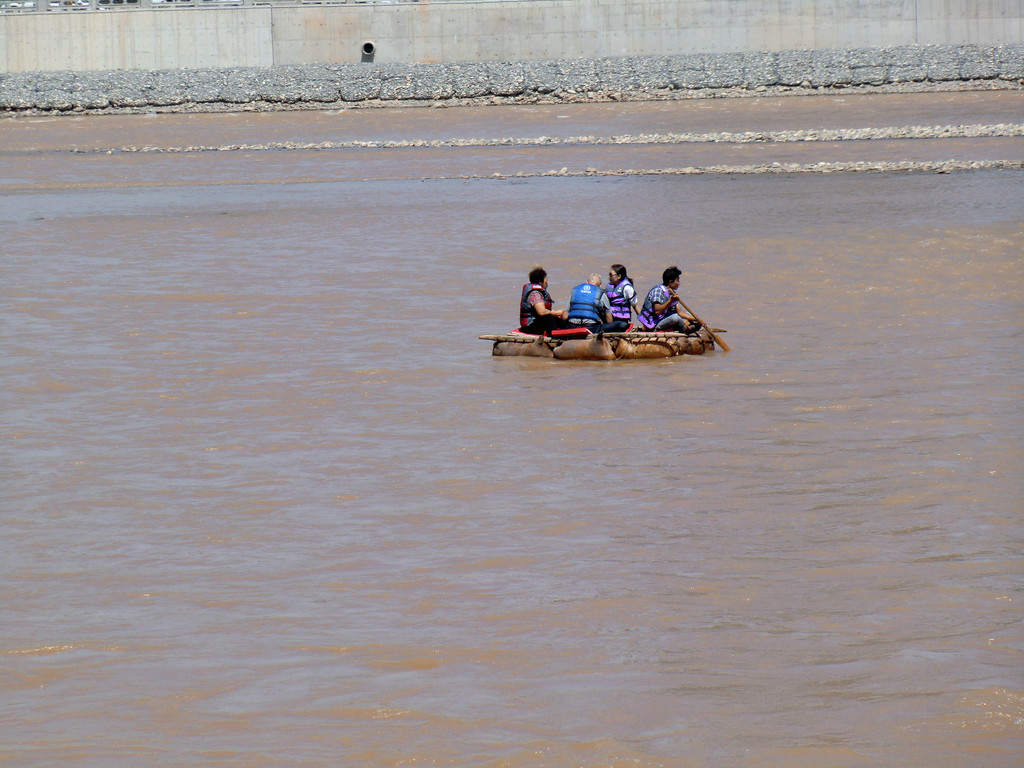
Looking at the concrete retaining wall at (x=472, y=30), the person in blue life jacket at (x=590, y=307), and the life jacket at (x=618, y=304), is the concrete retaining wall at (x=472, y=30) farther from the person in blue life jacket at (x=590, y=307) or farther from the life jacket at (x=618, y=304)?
the person in blue life jacket at (x=590, y=307)

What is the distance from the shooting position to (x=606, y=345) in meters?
13.2

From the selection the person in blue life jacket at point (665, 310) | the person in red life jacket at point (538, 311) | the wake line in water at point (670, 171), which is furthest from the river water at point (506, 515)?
the wake line in water at point (670, 171)

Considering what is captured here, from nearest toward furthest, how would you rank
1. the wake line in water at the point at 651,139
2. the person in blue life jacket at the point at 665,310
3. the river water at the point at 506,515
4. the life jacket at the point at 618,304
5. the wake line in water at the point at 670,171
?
the river water at the point at 506,515
the person in blue life jacket at the point at 665,310
the life jacket at the point at 618,304
the wake line in water at the point at 670,171
the wake line in water at the point at 651,139

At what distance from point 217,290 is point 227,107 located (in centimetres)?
3244

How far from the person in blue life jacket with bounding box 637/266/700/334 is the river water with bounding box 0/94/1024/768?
0.68m

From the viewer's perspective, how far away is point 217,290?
17938 mm

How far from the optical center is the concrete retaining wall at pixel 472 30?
47.7m

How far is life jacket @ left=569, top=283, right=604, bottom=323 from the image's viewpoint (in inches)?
530

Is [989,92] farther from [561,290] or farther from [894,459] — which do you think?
[894,459]

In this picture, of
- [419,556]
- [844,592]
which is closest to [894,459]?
[844,592]

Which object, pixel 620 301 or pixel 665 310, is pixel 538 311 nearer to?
pixel 620 301

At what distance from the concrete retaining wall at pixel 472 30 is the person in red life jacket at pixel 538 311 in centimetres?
3670

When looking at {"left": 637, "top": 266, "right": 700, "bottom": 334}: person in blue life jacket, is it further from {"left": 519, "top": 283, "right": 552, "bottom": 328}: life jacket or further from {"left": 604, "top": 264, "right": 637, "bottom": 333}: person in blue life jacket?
{"left": 519, "top": 283, "right": 552, "bottom": 328}: life jacket

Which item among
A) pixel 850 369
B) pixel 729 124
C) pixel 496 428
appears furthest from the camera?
pixel 729 124
